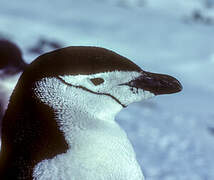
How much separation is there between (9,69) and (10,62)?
0.01 m

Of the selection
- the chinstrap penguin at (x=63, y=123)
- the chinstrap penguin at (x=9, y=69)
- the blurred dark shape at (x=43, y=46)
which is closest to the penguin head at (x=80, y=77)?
the chinstrap penguin at (x=63, y=123)

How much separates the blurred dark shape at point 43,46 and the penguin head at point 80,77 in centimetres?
41

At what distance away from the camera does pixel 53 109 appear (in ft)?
1.64

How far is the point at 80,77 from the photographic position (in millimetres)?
499

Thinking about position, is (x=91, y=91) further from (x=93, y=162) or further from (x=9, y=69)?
(x=9, y=69)

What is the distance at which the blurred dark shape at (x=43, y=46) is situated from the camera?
918 mm

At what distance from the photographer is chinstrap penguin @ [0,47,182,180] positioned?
49cm

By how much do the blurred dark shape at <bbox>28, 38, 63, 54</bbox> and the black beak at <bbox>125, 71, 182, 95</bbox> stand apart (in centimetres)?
40

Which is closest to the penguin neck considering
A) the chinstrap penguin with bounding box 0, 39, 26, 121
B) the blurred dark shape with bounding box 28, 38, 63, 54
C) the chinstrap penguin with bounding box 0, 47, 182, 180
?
the chinstrap penguin with bounding box 0, 47, 182, 180

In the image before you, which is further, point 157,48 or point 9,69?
point 157,48

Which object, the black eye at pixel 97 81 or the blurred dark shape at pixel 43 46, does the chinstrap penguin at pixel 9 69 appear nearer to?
the blurred dark shape at pixel 43 46

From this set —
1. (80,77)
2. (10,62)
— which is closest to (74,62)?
(80,77)

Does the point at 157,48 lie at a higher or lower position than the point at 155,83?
lower

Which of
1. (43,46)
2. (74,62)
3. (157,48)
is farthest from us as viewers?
(157,48)
